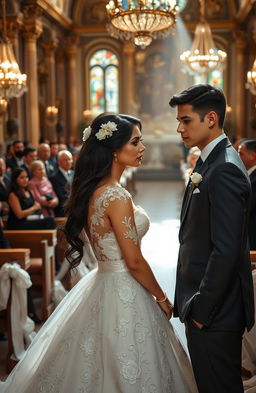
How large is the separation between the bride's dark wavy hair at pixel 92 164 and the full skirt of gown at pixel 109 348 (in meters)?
0.37

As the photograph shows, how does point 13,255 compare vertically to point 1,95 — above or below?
below

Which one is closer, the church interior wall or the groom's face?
the groom's face

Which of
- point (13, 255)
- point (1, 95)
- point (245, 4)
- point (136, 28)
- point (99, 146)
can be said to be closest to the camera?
point (99, 146)

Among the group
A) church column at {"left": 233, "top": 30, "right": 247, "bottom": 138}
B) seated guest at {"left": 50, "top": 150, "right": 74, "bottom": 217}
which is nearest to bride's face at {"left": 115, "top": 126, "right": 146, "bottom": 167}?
seated guest at {"left": 50, "top": 150, "right": 74, "bottom": 217}

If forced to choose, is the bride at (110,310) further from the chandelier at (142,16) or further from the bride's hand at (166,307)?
the chandelier at (142,16)

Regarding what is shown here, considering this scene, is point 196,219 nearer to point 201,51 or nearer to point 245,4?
point 201,51

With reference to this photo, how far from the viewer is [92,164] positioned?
120 inches

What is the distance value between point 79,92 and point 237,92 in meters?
6.70

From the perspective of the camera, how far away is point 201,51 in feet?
32.3

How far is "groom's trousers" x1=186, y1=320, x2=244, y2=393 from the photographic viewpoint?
8.33 ft

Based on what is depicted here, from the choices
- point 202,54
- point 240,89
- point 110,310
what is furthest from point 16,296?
point 240,89

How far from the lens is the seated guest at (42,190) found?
783 centimetres

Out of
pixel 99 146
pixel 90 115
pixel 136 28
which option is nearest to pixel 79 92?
pixel 90 115

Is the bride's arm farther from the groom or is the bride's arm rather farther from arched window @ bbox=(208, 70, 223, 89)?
arched window @ bbox=(208, 70, 223, 89)
